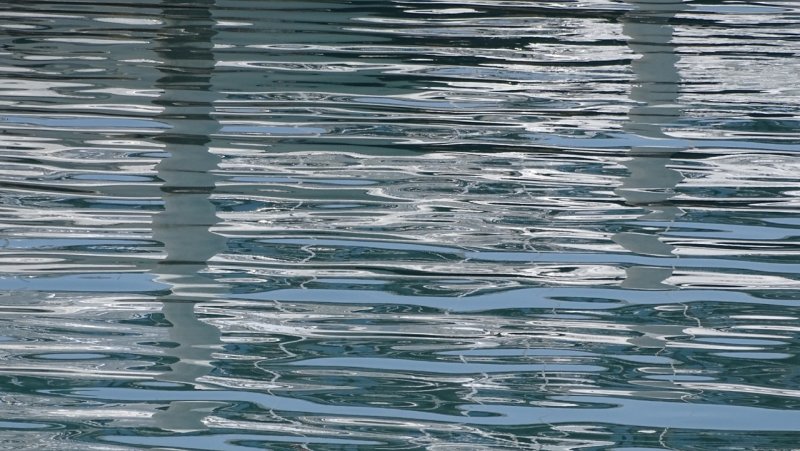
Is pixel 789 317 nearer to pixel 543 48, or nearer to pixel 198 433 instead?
pixel 198 433

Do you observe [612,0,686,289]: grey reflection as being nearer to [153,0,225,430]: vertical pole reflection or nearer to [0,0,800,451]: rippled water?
[0,0,800,451]: rippled water

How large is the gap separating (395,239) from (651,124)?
4.77 feet

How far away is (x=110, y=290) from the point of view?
9.30 feet

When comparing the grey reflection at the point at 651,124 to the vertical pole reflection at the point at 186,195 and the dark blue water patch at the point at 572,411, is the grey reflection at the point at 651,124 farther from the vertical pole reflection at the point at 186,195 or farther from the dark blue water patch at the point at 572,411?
Result: the vertical pole reflection at the point at 186,195

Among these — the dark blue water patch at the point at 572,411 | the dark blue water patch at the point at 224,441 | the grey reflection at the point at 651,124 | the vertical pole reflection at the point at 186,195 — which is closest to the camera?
the dark blue water patch at the point at 224,441

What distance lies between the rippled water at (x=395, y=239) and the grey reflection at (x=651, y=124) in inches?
0.6

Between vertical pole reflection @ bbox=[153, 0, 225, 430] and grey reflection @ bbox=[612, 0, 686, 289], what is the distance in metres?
1.19

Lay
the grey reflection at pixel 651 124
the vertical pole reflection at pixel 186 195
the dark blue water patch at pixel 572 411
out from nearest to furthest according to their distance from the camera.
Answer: the dark blue water patch at pixel 572 411, the vertical pole reflection at pixel 186 195, the grey reflection at pixel 651 124

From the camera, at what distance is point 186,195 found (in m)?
3.40

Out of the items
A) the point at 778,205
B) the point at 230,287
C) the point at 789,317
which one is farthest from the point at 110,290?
the point at 778,205

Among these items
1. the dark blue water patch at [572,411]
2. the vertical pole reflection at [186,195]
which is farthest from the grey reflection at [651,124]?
the vertical pole reflection at [186,195]

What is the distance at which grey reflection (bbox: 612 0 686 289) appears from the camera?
3133mm

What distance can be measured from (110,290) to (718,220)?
1854 mm

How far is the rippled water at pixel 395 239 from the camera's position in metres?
2.36
